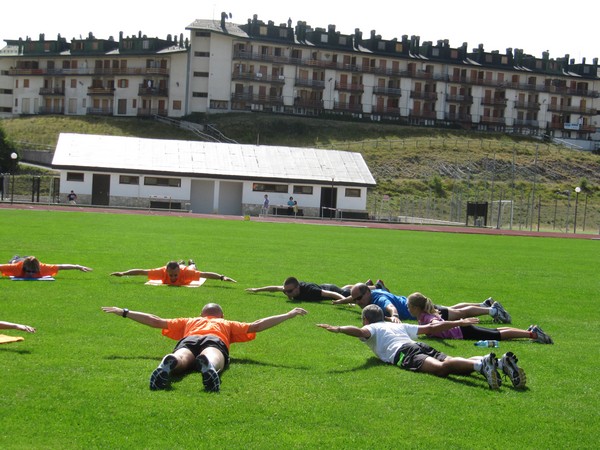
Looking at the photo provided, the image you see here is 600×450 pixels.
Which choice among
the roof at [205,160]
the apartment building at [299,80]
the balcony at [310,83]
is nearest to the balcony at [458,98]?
the apartment building at [299,80]

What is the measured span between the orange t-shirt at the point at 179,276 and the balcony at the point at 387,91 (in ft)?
333

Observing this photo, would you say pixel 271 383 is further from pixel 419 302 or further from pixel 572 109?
pixel 572 109

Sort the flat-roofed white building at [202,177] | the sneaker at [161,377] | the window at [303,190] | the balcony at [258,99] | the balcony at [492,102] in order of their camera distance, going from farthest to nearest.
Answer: the balcony at [492,102] → the balcony at [258,99] → the window at [303,190] → the flat-roofed white building at [202,177] → the sneaker at [161,377]

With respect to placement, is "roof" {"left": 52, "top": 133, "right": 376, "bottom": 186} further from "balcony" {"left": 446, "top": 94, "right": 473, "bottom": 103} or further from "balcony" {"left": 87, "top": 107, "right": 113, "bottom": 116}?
"balcony" {"left": 446, "top": 94, "right": 473, "bottom": 103}

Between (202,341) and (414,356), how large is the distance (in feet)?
8.71

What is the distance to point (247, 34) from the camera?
370 ft

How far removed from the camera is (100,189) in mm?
67750

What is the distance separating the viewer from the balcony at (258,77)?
110062 millimetres

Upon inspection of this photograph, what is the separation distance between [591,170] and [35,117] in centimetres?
7186

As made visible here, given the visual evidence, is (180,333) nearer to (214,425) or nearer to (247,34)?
(214,425)

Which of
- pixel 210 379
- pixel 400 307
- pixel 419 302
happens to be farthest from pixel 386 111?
pixel 210 379

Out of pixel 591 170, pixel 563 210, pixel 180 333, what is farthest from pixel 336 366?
pixel 591 170

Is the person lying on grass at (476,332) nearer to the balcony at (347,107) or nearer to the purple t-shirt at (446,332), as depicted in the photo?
the purple t-shirt at (446,332)

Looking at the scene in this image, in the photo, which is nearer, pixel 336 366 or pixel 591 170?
pixel 336 366
